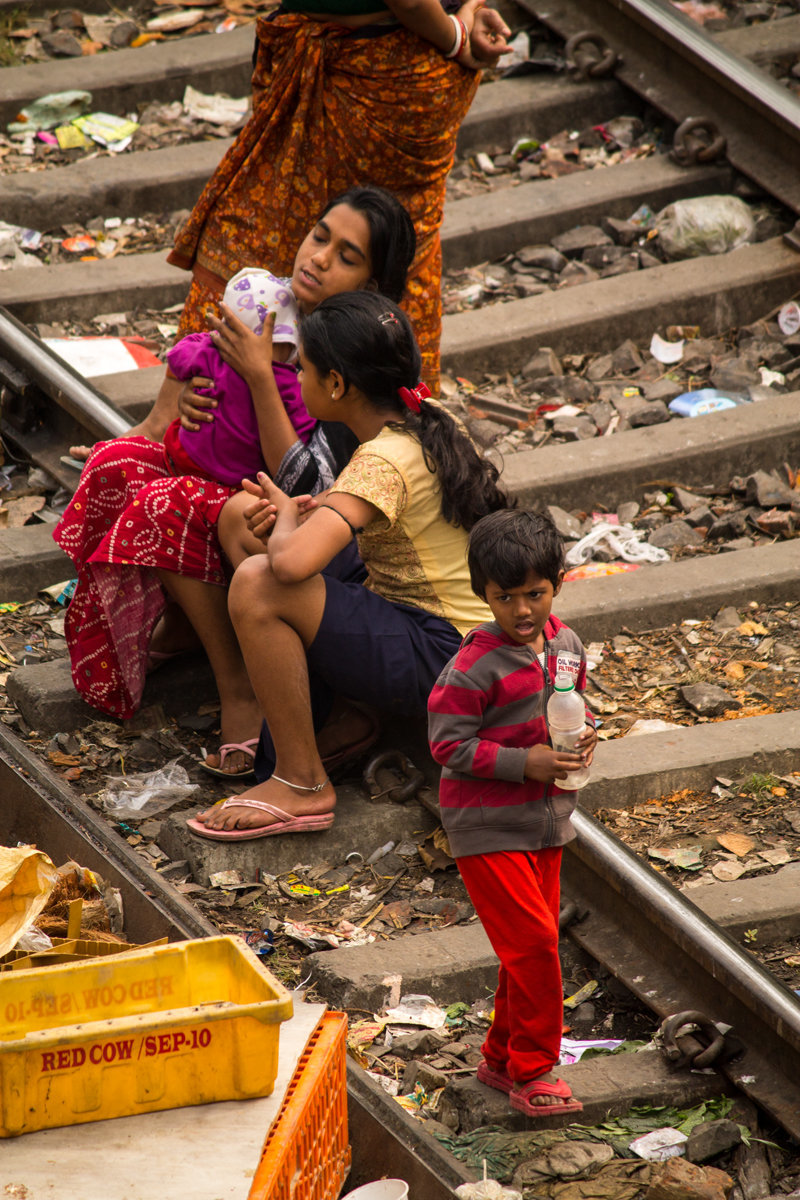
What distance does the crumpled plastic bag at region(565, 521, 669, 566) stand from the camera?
4707 millimetres

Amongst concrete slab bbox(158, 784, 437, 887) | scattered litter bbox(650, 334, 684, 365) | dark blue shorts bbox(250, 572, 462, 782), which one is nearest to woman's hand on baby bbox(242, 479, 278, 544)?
dark blue shorts bbox(250, 572, 462, 782)

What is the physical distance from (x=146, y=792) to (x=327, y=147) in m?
2.02

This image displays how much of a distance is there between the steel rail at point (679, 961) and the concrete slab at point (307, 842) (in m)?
0.49

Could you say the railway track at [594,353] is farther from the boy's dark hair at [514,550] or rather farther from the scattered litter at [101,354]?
the boy's dark hair at [514,550]

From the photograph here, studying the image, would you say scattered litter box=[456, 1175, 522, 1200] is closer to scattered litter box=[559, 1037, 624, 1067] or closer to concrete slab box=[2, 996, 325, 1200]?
concrete slab box=[2, 996, 325, 1200]

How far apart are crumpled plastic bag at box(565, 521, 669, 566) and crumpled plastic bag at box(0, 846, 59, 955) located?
2.20 meters

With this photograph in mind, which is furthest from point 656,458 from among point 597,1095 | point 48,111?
point 48,111

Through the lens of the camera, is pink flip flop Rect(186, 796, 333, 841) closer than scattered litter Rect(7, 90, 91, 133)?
Yes

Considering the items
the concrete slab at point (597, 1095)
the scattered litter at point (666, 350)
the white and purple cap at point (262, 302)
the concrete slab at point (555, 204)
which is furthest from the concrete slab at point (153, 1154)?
the concrete slab at point (555, 204)

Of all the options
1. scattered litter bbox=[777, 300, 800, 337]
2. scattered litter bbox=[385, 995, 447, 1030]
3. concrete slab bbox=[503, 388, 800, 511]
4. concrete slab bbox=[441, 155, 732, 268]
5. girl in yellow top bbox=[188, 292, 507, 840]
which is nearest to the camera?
scattered litter bbox=[385, 995, 447, 1030]

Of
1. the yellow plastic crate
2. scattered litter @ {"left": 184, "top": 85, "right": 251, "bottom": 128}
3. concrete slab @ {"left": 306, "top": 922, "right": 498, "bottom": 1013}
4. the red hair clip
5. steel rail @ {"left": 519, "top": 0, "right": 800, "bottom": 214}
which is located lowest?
concrete slab @ {"left": 306, "top": 922, "right": 498, "bottom": 1013}

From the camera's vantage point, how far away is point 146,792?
12.4 feet

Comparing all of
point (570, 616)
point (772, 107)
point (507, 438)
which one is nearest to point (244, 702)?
point (570, 616)

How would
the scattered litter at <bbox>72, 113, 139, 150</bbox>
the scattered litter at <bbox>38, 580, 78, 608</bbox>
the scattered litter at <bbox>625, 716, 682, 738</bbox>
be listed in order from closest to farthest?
the scattered litter at <bbox>625, 716, 682, 738</bbox> < the scattered litter at <bbox>38, 580, 78, 608</bbox> < the scattered litter at <bbox>72, 113, 139, 150</bbox>
